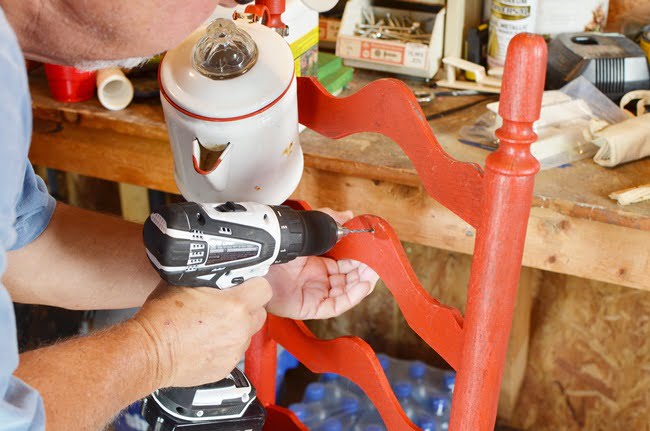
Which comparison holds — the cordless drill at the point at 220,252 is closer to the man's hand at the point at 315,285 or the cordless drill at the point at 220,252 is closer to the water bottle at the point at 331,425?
the man's hand at the point at 315,285

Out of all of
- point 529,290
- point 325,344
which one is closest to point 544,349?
point 529,290

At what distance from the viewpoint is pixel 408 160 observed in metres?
1.35

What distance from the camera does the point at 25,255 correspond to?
1.05 m

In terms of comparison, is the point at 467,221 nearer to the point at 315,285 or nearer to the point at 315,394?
the point at 315,285

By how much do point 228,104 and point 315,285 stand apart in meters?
0.29

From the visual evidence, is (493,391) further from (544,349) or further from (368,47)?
(544,349)

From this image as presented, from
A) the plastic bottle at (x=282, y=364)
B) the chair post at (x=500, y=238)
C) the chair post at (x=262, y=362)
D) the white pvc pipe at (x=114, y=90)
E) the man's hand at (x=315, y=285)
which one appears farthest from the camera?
the plastic bottle at (x=282, y=364)

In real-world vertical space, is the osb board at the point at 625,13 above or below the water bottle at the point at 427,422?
above

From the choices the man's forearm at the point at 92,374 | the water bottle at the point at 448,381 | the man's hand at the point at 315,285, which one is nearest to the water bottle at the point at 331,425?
the water bottle at the point at 448,381

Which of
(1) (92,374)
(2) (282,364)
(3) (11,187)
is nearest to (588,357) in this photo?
(2) (282,364)

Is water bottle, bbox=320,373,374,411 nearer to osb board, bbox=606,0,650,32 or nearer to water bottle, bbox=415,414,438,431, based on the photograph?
water bottle, bbox=415,414,438,431

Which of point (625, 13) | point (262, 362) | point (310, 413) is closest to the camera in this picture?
point (262, 362)

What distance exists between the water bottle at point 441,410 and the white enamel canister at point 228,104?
35.8 inches

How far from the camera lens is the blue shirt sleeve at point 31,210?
100 centimetres
